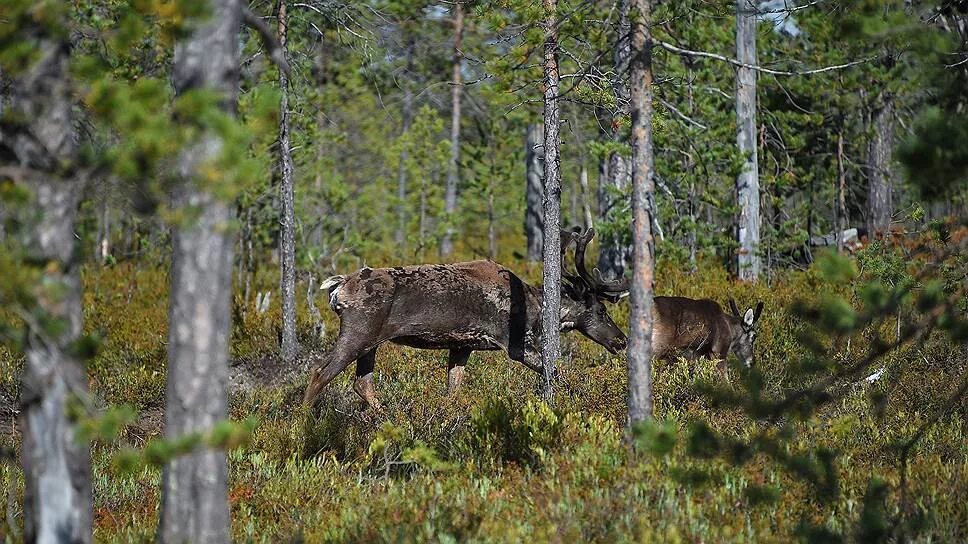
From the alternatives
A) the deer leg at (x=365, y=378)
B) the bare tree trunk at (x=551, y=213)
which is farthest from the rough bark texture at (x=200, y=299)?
the deer leg at (x=365, y=378)

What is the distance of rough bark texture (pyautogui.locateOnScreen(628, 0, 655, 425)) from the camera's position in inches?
264

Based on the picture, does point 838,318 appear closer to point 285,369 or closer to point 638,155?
point 638,155

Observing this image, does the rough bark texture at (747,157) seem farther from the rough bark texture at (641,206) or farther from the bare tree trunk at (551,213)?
the rough bark texture at (641,206)

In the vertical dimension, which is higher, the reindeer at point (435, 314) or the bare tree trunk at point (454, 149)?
the bare tree trunk at point (454, 149)

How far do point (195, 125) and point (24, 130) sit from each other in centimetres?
93

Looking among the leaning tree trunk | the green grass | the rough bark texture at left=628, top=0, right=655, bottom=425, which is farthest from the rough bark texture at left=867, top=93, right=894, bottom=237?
the leaning tree trunk

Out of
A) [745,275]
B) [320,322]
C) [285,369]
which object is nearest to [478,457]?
[285,369]

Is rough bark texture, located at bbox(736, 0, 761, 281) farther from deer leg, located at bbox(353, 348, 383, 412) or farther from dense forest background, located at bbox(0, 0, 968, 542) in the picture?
deer leg, located at bbox(353, 348, 383, 412)

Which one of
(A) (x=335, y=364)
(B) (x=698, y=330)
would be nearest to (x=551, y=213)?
(A) (x=335, y=364)

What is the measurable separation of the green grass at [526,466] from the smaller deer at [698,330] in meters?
0.82

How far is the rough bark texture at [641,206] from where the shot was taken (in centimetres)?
670

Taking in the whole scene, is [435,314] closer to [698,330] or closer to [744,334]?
[698,330]

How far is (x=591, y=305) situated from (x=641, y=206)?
587cm

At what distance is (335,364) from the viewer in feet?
35.6
